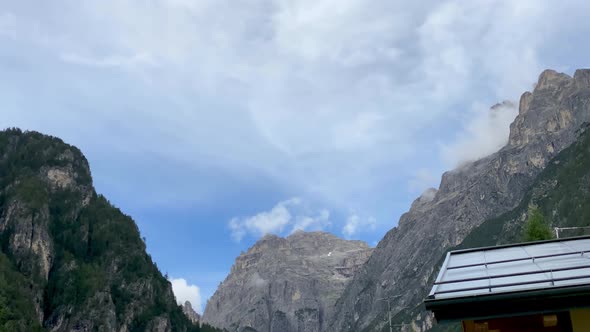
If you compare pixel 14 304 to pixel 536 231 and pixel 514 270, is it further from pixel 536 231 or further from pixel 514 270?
pixel 514 270

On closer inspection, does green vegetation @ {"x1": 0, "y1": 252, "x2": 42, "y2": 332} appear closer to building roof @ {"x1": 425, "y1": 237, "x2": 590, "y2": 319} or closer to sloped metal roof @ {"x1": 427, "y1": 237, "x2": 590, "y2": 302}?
sloped metal roof @ {"x1": 427, "y1": 237, "x2": 590, "y2": 302}

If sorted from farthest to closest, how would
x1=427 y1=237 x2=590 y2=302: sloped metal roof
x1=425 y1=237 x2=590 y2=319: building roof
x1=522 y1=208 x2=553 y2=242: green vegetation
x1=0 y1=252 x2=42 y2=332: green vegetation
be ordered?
x1=0 y1=252 x2=42 y2=332: green vegetation < x1=522 y1=208 x2=553 y2=242: green vegetation < x1=427 y1=237 x2=590 y2=302: sloped metal roof < x1=425 y1=237 x2=590 y2=319: building roof

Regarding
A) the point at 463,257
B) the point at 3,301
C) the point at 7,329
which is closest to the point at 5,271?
the point at 3,301

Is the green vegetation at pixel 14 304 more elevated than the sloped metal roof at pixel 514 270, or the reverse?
the green vegetation at pixel 14 304

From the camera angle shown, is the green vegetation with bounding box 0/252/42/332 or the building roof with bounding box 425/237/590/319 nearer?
the building roof with bounding box 425/237/590/319

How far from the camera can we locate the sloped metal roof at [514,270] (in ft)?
38.6

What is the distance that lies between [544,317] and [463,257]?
644 centimetres

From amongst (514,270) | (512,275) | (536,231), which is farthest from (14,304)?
(512,275)

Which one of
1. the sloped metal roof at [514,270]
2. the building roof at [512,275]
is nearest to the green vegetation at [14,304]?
the sloped metal roof at [514,270]

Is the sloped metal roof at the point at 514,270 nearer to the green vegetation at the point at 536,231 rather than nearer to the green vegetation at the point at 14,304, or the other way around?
the green vegetation at the point at 536,231

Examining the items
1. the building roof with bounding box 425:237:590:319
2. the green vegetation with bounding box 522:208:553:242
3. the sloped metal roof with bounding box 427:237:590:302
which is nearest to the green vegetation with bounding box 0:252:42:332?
the green vegetation with bounding box 522:208:553:242

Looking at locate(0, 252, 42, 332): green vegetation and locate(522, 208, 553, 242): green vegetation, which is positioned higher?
locate(0, 252, 42, 332): green vegetation

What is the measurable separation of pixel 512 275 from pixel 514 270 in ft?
2.72

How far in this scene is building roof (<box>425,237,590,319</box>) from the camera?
11.5 m
